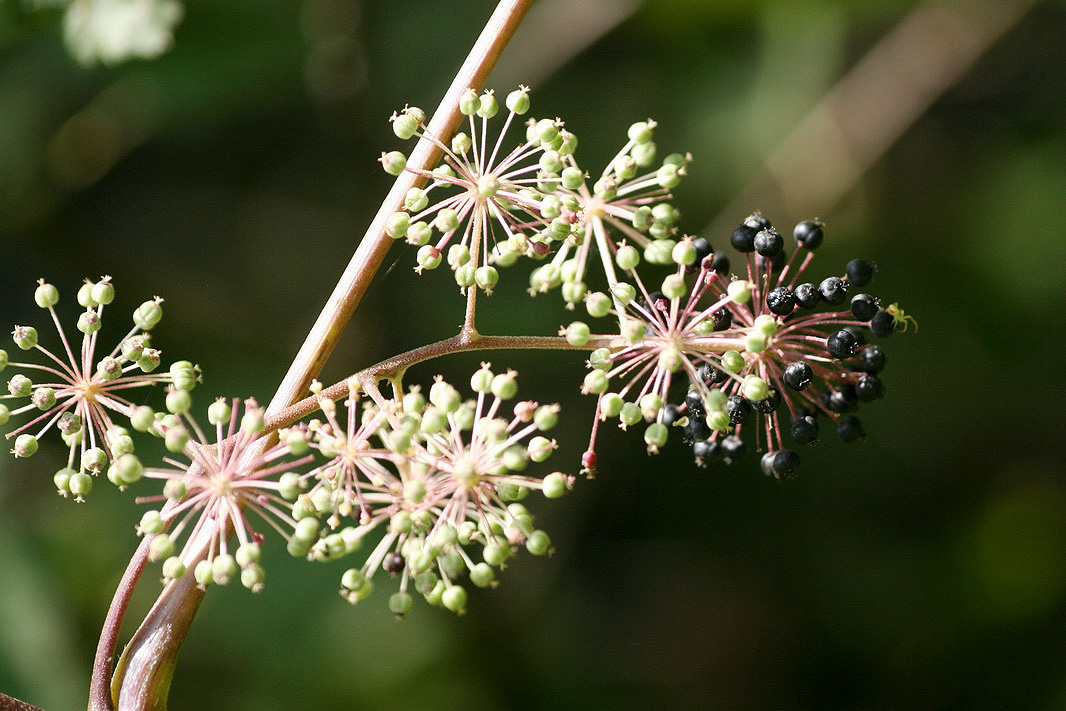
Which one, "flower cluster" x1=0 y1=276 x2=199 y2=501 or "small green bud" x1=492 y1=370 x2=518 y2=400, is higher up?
"flower cluster" x1=0 y1=276 x2=199 y2=501

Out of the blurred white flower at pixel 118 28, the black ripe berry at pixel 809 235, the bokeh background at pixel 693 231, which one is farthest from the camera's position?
the bokeh background at pixel 693 231

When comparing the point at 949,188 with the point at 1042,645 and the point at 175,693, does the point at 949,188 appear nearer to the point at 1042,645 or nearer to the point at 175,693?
the point at 1042,645

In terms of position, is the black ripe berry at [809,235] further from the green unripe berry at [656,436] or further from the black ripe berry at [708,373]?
the green unripe berry at [656,436]

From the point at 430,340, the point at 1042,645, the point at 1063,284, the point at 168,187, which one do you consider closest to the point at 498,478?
the point at 430,340

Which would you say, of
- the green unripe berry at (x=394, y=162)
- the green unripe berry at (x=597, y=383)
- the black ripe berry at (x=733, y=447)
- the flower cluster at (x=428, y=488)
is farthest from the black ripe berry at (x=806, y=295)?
the green unripe berry at (x=394, y=162)

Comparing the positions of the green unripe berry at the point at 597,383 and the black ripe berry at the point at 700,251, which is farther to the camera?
the black ripe berry at the point at 700,251

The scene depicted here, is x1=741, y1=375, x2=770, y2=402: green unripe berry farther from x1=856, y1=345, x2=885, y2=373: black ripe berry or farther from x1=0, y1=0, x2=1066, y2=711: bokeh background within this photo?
x1=0, y1=0, x2=1066, y2=711: bokeh background

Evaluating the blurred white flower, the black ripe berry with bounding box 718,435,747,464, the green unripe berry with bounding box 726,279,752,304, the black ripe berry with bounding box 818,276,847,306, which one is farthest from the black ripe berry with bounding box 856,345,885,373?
the blurred white flower
